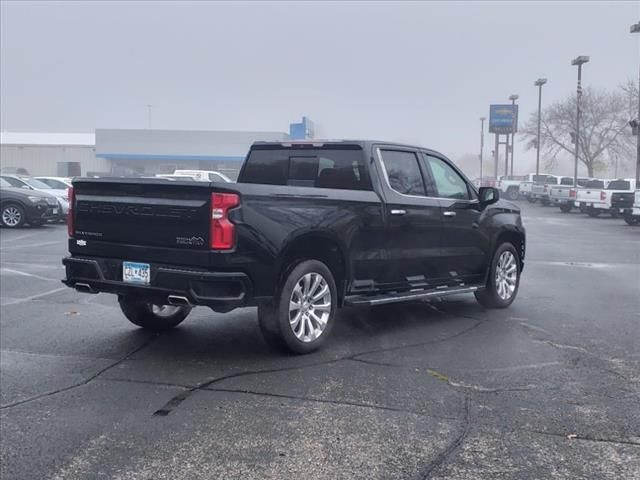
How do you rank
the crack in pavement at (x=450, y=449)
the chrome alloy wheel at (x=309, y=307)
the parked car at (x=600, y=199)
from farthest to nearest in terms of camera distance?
the parked car at (x=600, y=199) < the chrome alloy wheel at (x=309, y=307) < the crack in pavement at (x=450, y=449)

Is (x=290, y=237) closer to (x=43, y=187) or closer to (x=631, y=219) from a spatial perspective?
(x=43, y=187)

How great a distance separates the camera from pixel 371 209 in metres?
7.40

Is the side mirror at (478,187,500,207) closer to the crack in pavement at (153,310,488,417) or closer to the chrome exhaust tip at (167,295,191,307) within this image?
the crack in pavement at (153,310,488,417)

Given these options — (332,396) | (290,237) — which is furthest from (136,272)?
(332,396)

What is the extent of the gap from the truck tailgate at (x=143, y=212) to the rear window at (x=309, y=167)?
2.02 meters

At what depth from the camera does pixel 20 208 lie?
21.6 metres

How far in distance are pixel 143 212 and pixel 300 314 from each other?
162 centimetres

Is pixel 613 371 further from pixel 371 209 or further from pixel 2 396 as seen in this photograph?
pixel 2 396

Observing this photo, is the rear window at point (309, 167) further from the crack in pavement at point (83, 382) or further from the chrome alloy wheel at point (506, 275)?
the chrome alloy wheel at point (506, 275)

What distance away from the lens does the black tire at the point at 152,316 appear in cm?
764

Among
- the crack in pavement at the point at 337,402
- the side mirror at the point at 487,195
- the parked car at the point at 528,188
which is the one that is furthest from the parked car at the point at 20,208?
the parked car at the point at 528,188

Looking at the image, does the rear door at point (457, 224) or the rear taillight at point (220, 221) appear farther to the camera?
the rear door at point (457, 224)

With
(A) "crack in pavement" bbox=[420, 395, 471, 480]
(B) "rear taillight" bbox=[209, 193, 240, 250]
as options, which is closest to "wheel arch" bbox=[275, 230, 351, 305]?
(B) "rear taillight" bbox=[209, 193, 240, 250]

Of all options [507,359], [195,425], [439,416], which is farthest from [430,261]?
[195,425]
